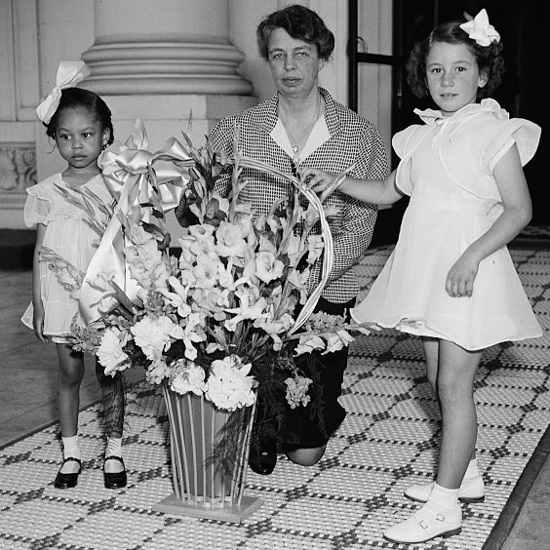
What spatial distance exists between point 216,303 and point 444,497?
0.84 meters

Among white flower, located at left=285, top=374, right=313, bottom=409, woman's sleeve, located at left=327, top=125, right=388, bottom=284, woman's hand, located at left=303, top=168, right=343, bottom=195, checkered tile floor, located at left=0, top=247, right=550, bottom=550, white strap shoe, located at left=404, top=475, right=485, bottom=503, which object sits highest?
woman's hand, located at left=303, top=168, right=343, bottom=195

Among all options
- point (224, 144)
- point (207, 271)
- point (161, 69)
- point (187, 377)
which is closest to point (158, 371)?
point (187, 377)

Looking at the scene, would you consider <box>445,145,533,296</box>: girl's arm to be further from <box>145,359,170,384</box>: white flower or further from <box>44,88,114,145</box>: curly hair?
<box>44,88,114,145</box>: curly hair

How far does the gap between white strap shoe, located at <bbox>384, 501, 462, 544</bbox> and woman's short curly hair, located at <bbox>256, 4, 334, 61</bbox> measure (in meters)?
1.57

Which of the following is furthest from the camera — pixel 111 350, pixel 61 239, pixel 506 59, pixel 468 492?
pixel 506 59

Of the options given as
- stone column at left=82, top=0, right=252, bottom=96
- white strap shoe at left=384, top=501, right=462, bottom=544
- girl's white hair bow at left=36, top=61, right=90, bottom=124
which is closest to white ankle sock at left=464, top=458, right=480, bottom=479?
white strap shoe at left=384, top=501, right=462, bottom=544

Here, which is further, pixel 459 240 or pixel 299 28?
pixel 299 28

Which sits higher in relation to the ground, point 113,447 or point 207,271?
point 207,271

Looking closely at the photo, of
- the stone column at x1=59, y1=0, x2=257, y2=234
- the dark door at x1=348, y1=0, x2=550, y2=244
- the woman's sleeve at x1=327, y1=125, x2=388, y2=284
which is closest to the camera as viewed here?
the woman's sleeve at x1=327, y1=125, x2=388, y2=284

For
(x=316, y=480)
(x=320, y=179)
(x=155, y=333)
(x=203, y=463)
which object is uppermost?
(x=320, y=179)

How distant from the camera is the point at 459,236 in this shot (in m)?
2.88

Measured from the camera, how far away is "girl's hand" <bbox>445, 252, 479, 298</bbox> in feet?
9.14

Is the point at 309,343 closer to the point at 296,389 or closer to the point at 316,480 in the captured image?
the point at 296,389

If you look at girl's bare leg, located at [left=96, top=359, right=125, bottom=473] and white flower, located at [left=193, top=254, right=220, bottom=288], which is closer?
white flower, located at [left=193, top=254, right=220, bottom=288]
